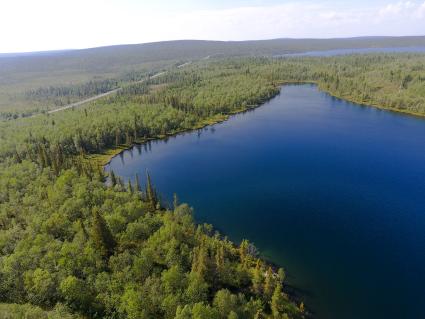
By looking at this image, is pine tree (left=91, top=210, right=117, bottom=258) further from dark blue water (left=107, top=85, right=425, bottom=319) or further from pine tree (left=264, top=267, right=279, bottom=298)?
pine tree (left=264, top=267, right=279, bottom=298)

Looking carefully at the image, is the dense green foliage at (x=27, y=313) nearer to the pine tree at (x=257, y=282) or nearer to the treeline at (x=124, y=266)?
the treeline at (x=124, y=266)

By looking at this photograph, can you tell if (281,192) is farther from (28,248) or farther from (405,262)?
(28,248)

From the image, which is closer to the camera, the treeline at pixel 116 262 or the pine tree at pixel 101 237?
the treeline at pixel 116 262

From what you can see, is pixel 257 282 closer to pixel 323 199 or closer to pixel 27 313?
pixel 27 313

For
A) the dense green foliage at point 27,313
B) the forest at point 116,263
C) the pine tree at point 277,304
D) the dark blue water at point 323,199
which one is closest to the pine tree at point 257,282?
the forest at point 116,263

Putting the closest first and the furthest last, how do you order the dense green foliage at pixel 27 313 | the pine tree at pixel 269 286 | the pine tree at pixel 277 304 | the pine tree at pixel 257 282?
the dense green foliage at pixel 27 313 → the pine tree at pixel 277 304 → the pine tree at pixel 269 286 → the pine tree at pixel 257 282

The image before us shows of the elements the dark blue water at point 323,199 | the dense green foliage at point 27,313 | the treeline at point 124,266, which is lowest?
the dark blue water at point 323,199

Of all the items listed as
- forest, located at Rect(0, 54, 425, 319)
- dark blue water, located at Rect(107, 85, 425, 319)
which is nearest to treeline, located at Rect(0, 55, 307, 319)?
forest, located at Rect(0, 54, 425, 319)
